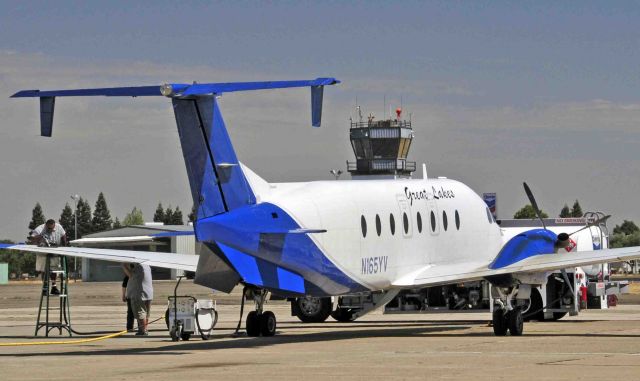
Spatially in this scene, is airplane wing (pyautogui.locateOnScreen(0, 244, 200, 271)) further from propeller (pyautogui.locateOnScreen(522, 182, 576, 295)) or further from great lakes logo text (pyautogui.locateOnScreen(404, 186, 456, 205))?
propeller (pyautogui.locateOnScreen(522, 182, 576, 295))

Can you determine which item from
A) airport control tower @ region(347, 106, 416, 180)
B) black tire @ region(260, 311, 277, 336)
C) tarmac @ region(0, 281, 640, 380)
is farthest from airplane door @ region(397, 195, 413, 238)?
airport control tower @ region(347, 106, 416, 180)

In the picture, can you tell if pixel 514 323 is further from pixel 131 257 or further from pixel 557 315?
pixel 131 257

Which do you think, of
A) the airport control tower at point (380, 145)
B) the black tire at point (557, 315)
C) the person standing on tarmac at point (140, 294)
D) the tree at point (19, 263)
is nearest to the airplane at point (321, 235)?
the person standing on tarmac at point (140, 294)

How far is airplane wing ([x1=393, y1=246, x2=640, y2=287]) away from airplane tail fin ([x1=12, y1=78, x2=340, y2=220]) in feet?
20.7

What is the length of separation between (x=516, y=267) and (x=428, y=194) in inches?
155

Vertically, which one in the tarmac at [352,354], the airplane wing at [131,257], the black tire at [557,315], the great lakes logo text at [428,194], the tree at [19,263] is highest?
the tree at [19,263]

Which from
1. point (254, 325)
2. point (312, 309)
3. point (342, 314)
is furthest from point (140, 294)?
point (342, 314)

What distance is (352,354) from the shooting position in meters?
23.2

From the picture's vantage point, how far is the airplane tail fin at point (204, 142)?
24875mm

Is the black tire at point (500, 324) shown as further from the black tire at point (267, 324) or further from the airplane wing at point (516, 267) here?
the black tire at point (267, 324)

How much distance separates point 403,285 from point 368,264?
1.70m

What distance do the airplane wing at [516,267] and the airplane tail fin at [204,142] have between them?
6306mm

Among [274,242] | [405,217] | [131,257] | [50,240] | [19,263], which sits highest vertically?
[19,263]

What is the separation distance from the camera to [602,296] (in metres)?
37.6
